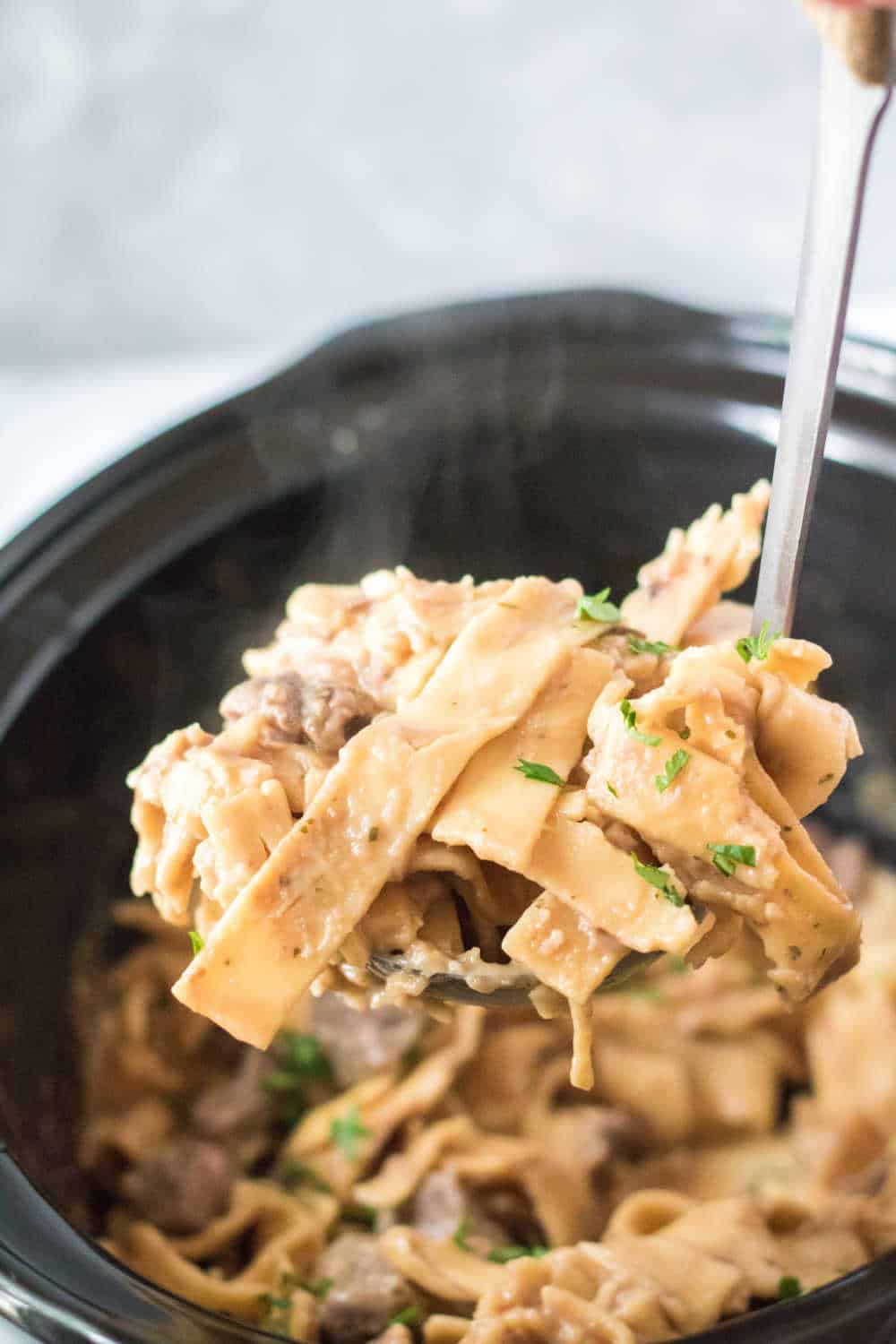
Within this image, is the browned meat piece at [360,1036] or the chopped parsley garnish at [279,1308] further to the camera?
the browned meat piece at [360,1036]

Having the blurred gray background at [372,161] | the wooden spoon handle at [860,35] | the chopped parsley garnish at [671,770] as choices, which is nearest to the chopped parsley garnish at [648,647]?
the chopped parsley garnish at [671,770]

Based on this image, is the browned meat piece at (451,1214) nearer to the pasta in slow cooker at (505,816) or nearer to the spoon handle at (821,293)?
the pasta in slow cooker at (505,816)

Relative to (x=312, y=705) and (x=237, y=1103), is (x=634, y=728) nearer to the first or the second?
(x=312, y=705)

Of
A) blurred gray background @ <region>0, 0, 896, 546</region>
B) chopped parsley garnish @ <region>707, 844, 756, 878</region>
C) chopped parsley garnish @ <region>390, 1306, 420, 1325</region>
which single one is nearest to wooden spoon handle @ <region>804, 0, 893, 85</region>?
chopped parsley garnish @ <region>707, 844, 756, 878</region>

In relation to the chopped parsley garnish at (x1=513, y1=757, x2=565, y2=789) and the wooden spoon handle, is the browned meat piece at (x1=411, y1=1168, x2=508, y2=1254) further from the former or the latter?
the wooden spoon handle

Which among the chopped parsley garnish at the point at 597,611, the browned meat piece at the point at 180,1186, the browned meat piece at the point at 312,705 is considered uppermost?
the chopped parsley garnish at the point at 597,611

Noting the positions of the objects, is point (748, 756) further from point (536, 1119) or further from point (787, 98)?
point (787, 98)
